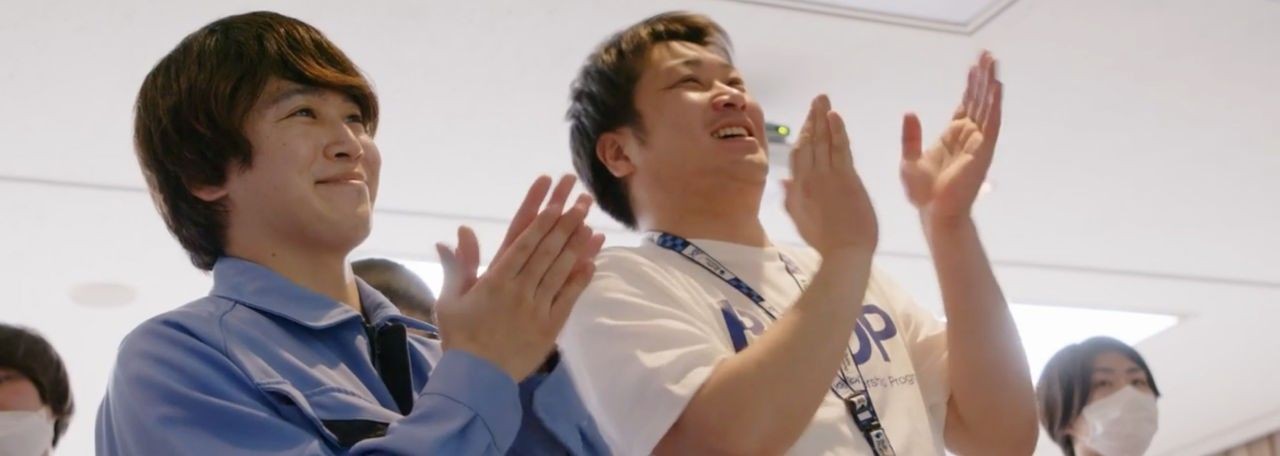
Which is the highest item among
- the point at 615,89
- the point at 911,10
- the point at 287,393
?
the point at 911,10

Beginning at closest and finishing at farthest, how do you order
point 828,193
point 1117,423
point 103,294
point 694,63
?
point 828,193 → point 694,63 → point 1117,423 → point 103,294

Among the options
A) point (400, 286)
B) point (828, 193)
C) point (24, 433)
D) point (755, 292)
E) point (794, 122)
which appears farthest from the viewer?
point (794, 122)

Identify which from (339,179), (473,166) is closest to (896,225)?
(473,166)

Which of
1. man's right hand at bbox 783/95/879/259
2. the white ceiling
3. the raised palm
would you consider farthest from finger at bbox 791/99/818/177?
the white ceiling

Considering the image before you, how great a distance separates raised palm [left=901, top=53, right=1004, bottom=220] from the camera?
1742 millimetres

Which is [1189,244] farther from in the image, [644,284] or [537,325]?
[537,325]

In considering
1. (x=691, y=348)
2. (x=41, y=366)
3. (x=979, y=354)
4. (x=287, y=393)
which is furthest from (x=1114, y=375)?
(x=287, y=393)

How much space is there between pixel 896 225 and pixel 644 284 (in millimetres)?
3001

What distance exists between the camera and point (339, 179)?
1307 millimetres

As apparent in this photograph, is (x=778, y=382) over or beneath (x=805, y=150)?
beneath

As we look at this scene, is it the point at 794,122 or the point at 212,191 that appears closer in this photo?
the point at 212,191

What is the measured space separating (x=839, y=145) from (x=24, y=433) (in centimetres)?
125

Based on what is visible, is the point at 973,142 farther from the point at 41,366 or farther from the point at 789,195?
the point at 41,366

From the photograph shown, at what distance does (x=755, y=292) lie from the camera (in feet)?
5.48
